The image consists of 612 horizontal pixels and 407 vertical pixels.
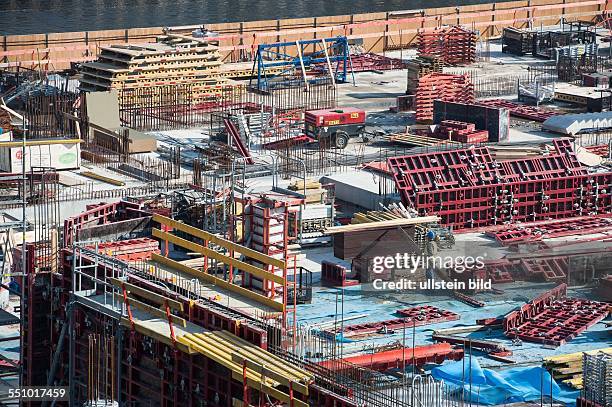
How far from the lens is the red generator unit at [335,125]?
60969mm

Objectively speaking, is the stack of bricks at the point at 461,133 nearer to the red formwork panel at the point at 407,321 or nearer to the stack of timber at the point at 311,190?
the stack of timber at the point at 311,190

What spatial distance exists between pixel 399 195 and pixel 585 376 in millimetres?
16331

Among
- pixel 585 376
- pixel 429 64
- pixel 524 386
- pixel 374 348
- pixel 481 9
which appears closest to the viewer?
pixel 585 376

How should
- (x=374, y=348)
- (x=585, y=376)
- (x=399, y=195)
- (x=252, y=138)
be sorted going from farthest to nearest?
(x=252, y=138) → (x=399, y=195) → (x=374, y=348) → (x=585, y=376)

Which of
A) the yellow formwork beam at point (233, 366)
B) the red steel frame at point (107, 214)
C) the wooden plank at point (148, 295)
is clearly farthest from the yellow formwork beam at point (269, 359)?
the red steel frame at point (107, 214)

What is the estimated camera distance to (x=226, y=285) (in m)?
37.0

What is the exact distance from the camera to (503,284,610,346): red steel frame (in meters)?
40.9

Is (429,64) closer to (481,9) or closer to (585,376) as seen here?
(481,9)

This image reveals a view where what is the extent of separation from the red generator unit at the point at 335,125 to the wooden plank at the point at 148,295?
2455cm

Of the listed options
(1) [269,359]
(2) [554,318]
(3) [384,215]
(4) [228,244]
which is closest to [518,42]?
(3) [384,215]

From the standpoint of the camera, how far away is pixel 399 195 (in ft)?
166

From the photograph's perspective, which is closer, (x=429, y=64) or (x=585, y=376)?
(x=585, y=376)

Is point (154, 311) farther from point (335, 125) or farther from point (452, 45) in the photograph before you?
point (452, 45)

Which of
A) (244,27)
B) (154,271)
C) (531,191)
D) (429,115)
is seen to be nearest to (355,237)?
(531,191)
